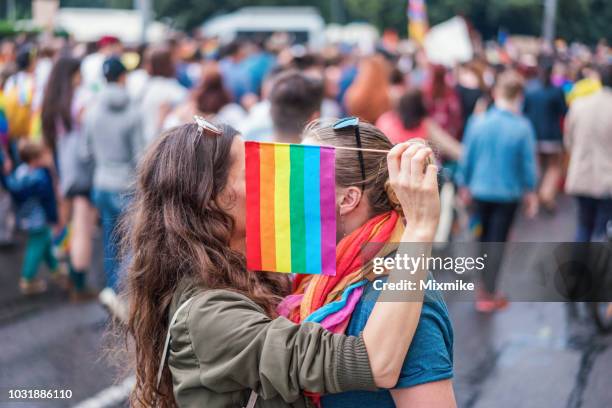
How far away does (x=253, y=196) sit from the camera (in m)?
1.96

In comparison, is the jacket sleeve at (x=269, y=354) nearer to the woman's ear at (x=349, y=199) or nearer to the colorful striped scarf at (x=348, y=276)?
the colorful striped scarf at (x=348, y=276)

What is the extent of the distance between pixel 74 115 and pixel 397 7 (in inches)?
706

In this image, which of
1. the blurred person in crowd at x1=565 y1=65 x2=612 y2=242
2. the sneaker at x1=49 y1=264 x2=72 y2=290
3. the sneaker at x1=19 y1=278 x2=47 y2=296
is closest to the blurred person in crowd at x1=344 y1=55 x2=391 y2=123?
the blurred person in crowd at x1=565 y1=65 x2=612 y2=242

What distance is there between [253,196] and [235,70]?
976 cm

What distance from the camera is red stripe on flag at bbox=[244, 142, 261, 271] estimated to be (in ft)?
6.40

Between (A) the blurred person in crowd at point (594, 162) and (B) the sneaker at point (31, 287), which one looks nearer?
(A) the blurred person in crowd at point (594, 162)

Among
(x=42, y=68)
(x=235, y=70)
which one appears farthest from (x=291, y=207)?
(x=235, y=70)

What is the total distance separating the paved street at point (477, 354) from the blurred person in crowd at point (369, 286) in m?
2.54

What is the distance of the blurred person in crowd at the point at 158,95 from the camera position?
6414 mm

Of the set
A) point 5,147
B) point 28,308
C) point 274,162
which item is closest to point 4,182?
point 5,147

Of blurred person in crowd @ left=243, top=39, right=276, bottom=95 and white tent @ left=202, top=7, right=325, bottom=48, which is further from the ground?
white tent @ left=202, top=7, right=325, bottom=48

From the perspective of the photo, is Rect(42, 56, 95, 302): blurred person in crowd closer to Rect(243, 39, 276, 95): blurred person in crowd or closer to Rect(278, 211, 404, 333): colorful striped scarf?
Rect(243, 39, 276, 95): blurred person in crowd

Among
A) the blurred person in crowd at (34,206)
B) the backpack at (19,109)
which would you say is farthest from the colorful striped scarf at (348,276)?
the backpack at (19,109)

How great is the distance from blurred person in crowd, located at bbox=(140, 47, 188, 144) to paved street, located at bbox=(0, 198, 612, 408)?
4.98 feet
